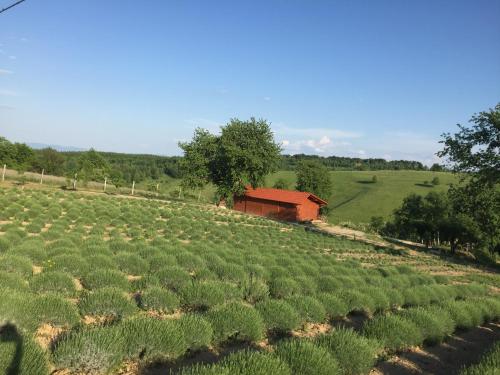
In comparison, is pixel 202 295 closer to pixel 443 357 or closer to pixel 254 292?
pixel 254 292

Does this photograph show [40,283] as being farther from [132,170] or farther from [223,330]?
[132,170]

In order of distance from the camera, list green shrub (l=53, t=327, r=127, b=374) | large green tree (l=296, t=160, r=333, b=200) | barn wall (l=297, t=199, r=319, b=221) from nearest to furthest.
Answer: green shrub (l=53, t=327, r=127, b=374), barn wall (l=297, t=199, r=319, b=221), large green tree (l=296, t=160, r=333, b=200)

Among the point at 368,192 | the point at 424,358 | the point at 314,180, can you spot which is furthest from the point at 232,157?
the point at 368,192

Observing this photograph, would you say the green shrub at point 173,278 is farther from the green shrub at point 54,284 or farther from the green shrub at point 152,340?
the green shrub at point 152,340

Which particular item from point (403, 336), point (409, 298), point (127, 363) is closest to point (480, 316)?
point (409, 298)

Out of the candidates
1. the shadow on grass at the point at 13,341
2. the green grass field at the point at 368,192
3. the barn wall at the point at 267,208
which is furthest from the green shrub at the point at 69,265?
the green grass field at the point at 368,192

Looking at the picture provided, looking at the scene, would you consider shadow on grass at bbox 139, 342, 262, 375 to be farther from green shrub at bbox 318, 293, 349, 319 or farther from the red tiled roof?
the red tiled roof

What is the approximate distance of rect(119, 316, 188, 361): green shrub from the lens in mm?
4734

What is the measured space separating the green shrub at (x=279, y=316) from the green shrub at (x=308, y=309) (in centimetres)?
35

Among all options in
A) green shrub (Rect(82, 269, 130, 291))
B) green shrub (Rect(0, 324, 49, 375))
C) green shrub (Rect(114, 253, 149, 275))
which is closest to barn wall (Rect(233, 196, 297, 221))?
green shrub (Rect(114, 253, 149, 275))

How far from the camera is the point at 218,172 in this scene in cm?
4431

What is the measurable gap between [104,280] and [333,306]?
4.75 metres

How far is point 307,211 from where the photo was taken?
47688 millimetres

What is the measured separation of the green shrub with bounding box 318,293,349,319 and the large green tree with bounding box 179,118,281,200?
33781mm
